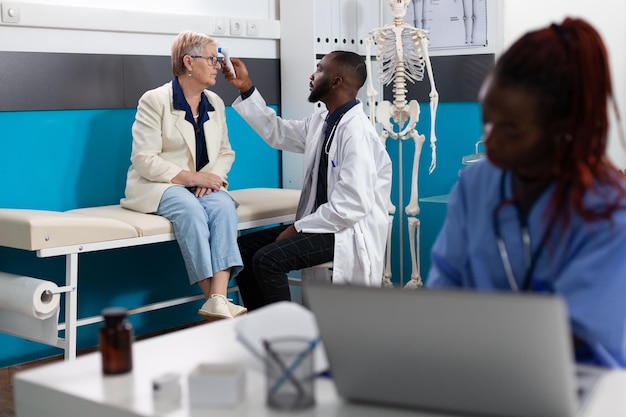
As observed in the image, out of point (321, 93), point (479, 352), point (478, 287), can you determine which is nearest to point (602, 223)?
point (478, 287)

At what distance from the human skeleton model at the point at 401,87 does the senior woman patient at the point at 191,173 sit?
0.83 m

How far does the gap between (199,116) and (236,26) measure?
0.67 metres

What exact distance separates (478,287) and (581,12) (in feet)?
9.18

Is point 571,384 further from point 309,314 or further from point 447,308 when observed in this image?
point 309,314

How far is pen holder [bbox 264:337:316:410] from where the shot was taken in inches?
46.4

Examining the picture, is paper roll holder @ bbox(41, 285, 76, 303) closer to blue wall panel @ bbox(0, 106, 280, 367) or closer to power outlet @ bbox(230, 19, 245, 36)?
blue wall panel @ bbox(0, 106, 280, 367)

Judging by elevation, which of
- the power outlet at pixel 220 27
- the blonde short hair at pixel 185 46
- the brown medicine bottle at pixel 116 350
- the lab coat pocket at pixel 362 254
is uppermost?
the power outlet at pixel 220 27

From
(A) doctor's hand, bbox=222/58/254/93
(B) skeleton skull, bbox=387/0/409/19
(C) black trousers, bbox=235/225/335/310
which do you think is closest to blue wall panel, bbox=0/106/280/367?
(A) doctor's hand, bbox=222/58/254/93

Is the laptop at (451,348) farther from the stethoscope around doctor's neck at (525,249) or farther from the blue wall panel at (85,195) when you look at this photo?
the blue wall panel at (85,195)

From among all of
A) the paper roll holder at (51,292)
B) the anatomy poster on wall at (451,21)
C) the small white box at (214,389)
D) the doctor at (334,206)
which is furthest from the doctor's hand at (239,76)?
the small white box at (214,389)

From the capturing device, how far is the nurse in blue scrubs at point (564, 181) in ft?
4.24

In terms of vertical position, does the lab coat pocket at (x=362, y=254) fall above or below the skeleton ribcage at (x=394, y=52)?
below

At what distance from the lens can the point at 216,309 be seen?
3.47 metres

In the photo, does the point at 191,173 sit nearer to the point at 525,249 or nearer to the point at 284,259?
the point at 284,259
